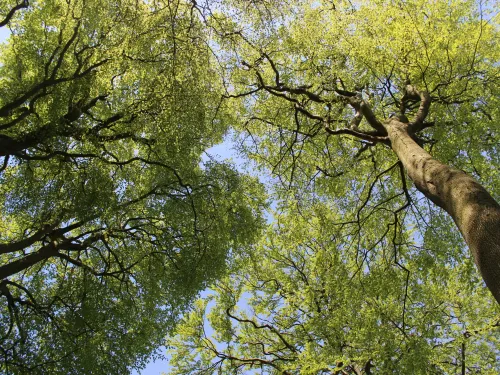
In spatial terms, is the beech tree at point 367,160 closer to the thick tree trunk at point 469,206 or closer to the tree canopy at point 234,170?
the tree canopy at point 234,170

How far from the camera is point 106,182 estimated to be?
882cm

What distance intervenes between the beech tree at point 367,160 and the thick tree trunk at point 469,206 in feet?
4.24

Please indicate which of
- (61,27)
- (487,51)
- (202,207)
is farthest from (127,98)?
(487,51)

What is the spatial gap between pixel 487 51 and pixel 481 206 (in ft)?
21.9

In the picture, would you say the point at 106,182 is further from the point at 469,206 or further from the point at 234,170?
the point at 469,206

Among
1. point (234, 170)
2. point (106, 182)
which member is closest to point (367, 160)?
point (234, 170)

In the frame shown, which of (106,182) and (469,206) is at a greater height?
(106,182)

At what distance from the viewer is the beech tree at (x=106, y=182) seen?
25.1ft

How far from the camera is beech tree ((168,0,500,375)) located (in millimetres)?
7625

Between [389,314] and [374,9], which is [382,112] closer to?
[374,9]

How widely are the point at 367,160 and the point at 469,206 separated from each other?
6661mm

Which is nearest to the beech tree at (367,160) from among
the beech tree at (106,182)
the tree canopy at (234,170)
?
the tree canopy at (234,170)

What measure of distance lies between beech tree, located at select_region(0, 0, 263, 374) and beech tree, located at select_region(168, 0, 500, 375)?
1246 mm

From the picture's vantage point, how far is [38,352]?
8719 mm
